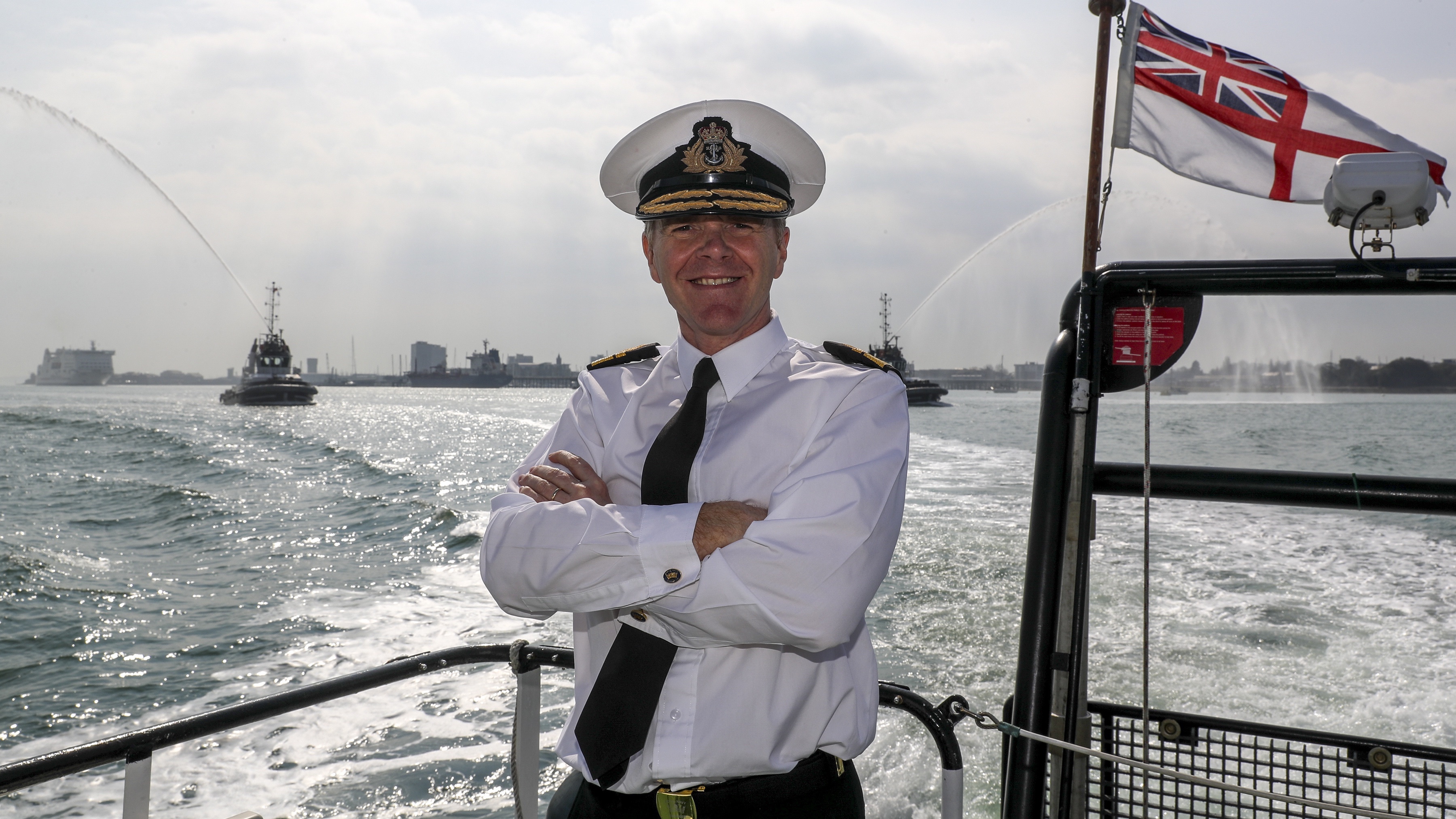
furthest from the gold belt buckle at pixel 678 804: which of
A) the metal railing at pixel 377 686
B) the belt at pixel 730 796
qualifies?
the metal railing at pixel 377 686

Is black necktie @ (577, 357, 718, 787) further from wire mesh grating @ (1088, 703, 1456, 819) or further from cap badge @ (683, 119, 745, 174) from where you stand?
wire mesh grating @ (1088, 703, 1456, 819)

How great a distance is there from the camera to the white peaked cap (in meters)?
2.02

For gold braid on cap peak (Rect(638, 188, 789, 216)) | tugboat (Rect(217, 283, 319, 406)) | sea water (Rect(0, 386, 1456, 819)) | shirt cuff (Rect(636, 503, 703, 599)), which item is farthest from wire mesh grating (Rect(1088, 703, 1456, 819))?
tugboat (Rect(217, 283, 319, 406))

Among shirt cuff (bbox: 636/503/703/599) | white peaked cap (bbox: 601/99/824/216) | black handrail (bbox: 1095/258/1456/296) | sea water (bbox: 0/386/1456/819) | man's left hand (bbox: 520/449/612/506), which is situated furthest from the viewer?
sea water (bbox: 0/386/1456/819)

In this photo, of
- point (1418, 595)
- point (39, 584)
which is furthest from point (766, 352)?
point (39, 584)

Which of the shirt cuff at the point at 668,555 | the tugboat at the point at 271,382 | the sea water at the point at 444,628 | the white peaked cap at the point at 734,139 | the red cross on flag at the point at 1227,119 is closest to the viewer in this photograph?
the shirt cuff at the point at 668,555

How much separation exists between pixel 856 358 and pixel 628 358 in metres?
0.56

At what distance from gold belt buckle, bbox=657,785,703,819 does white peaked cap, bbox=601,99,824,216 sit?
4.05 feet

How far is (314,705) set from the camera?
206cm

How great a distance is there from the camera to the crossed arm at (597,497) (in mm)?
1585

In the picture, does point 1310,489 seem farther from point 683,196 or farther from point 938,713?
point 683,196

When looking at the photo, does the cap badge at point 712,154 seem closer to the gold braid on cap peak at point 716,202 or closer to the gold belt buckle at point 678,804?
the gold braid on cap peak at point 716,202

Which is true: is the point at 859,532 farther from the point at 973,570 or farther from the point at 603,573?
the point at 973,570

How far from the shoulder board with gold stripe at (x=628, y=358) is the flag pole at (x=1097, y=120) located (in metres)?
0.99
